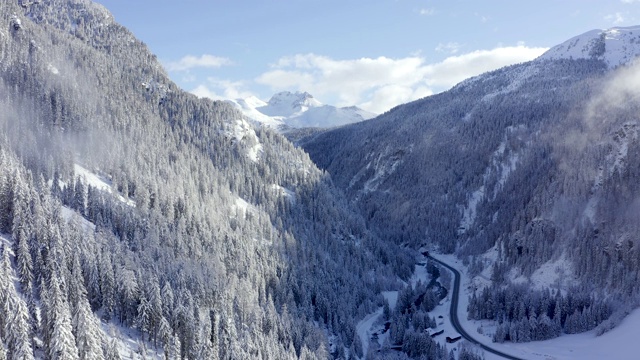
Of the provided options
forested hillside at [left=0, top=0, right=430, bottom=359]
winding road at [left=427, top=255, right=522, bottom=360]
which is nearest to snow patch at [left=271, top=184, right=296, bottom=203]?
forested hillside at [left=0, top=0, right=430, bottom=359]

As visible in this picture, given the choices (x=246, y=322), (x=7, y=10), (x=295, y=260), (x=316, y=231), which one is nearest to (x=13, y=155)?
(x=246, y=322)

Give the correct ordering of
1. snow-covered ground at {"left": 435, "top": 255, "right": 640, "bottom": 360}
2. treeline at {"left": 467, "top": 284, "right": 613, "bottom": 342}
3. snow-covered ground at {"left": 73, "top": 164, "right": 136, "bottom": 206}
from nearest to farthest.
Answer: snow-covered ground at {"left": 435, "top": 255, "right": 640, "bottom": 360}
treeline at {"left": 467, "top": 284, "right": 613, "bottom": 342}
snow-covered ground at {"left": 73, "top": 164, "right": 136, "bottom": 206}

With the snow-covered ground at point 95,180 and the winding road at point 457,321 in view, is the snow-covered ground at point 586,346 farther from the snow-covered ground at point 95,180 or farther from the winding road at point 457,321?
the snow-covered ground at point 95,180

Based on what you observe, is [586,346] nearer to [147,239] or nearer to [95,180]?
[147,239]

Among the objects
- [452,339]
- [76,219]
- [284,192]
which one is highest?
[284,192]

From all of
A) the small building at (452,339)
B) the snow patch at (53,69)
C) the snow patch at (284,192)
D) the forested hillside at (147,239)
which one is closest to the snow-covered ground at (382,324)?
the small building at (452,339)

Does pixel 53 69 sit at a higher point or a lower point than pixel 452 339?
higher

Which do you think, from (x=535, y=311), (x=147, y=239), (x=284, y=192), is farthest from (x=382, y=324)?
(x=147, y=239)

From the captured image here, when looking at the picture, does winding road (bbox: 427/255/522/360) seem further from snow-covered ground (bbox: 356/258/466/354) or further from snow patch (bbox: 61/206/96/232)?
snow patch (bbox: 61/206/96/232)

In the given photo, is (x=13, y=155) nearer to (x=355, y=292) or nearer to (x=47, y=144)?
(x=47, y=144)

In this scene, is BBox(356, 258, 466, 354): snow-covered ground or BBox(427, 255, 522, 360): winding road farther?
BBox(356, 258, 466, 354): snow-covered ground
